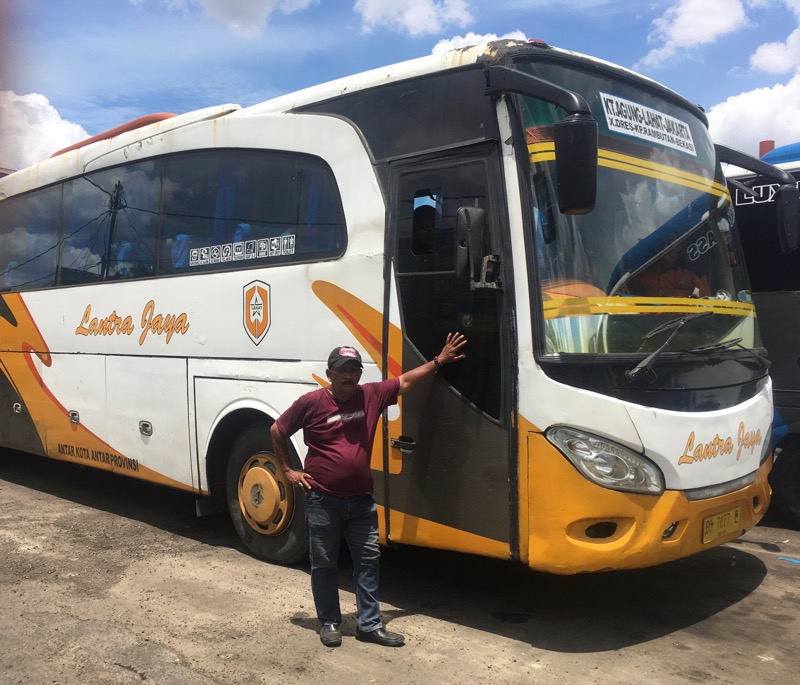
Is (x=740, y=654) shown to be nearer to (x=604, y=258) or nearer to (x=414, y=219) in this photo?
(x=604, y=258)

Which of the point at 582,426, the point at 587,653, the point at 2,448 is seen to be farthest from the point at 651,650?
the point at 2,448

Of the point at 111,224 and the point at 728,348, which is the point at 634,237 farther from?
the point at 111,224

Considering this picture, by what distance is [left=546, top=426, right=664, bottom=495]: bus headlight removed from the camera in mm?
4273

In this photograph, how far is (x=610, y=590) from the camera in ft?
17.9

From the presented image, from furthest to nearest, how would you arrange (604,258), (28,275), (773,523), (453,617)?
(28,275), (773,523), (453,617), (604,258)

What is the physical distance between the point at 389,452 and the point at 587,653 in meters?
1.61

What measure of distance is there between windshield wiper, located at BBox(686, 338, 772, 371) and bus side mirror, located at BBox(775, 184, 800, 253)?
1.08 m

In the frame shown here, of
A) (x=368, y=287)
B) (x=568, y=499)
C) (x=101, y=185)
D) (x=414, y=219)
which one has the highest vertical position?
(x=101, y=185)

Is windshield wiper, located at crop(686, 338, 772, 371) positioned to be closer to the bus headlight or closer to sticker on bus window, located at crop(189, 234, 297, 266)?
the bus headlight

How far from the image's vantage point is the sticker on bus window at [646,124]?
193 inches

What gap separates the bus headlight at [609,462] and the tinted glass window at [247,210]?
208 centimetres

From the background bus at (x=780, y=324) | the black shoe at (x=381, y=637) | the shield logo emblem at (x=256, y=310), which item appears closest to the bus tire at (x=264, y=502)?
the shield logo emblem at (x=256, y=310)

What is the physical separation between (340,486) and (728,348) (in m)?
2.44

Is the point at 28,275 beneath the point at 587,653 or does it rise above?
above
